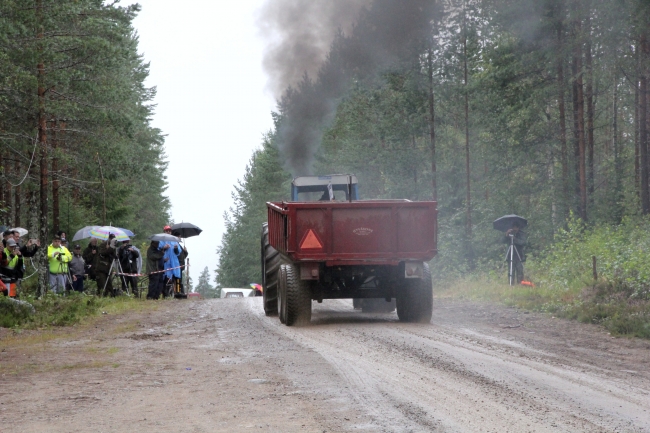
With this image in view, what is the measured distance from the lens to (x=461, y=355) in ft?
33.4

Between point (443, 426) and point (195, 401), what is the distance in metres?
2.44

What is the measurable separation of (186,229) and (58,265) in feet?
21.6

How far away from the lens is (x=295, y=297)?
14.1m

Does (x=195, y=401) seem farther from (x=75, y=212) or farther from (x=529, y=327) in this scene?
(x=75, y=212)

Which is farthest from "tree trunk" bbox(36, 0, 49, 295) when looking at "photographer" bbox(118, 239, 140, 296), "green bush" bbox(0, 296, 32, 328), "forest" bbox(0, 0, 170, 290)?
"green bush" bbox(0, 296, 32, 328)

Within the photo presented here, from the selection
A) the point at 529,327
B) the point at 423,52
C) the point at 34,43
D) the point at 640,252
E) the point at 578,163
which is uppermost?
the point at 423,52

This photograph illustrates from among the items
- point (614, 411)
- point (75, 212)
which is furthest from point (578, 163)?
point (614, 411)

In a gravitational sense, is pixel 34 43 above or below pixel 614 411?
above

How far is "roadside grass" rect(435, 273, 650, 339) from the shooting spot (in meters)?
13.0

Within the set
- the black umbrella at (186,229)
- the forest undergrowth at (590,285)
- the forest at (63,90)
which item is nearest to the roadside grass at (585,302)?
the forest undergrowth at (590,285)

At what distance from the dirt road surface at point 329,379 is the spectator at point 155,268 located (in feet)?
28.3

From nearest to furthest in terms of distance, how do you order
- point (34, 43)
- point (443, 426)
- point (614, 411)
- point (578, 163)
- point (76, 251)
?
1. point (443, 426)
2. point (614, 411)
3. point (34, 43)
4. point (76, 251)
5. point (578, 163)

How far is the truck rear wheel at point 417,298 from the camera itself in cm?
1436

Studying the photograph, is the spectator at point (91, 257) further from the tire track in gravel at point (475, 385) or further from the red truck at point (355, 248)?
the tire track in gravel at point (475, 385)
